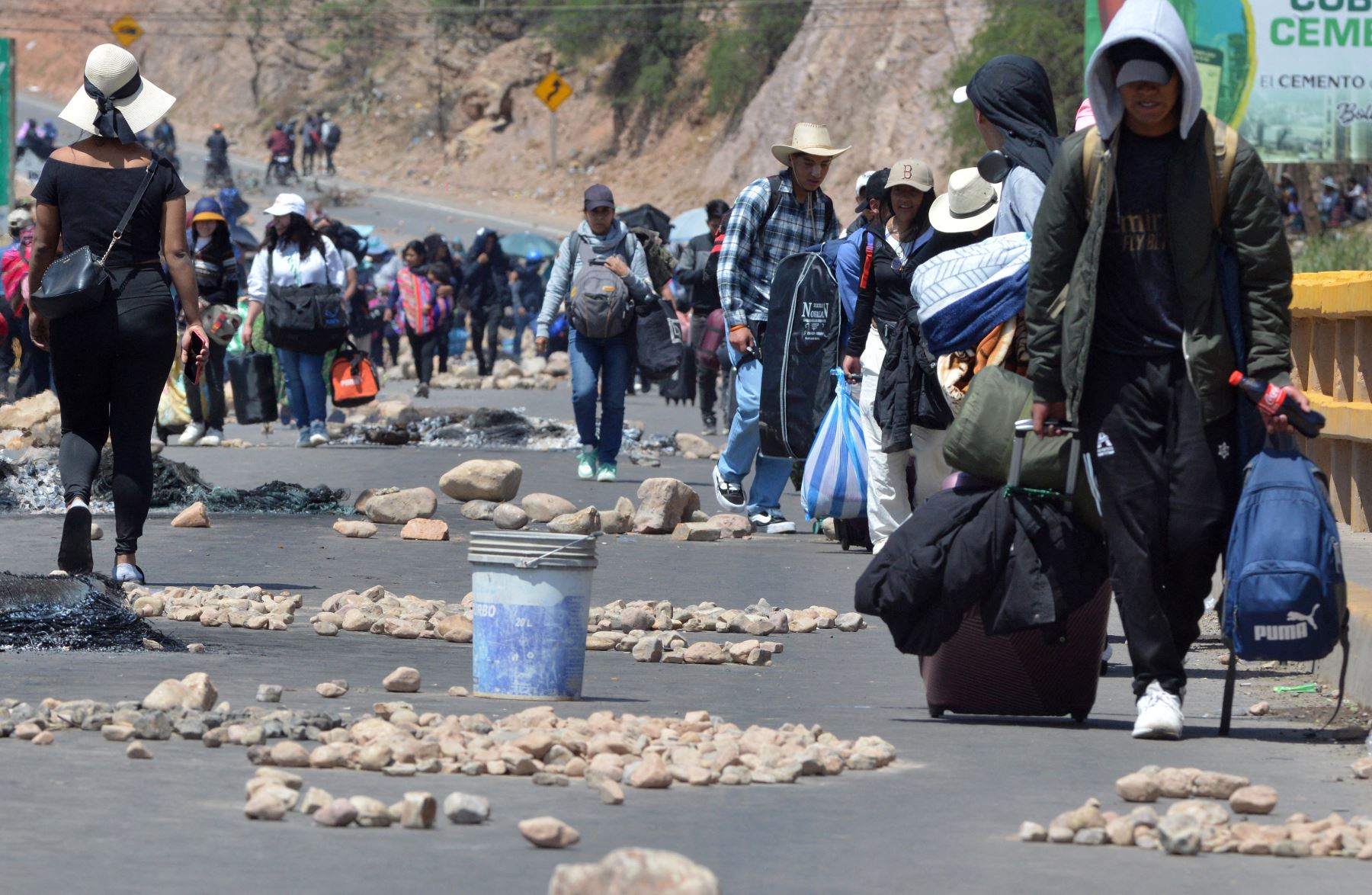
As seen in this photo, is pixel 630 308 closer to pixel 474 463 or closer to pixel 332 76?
pixel 474 463

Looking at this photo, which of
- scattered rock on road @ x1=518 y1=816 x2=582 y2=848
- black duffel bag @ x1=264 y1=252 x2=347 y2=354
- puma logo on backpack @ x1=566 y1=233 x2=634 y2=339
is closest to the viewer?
scattered rock on road @ x1=518 y1=816 x2=582 y2=848

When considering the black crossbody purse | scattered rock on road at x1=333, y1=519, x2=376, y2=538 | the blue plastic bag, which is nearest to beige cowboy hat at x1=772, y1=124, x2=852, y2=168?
the blue plastic bag

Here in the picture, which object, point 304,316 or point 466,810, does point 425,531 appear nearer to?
point 304,316

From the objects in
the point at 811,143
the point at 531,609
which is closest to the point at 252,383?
the point at 811,143

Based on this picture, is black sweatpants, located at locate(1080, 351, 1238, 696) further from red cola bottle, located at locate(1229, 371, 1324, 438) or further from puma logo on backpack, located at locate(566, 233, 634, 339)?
puma logo on backpack, located at locate(566, 233, 634, 339)

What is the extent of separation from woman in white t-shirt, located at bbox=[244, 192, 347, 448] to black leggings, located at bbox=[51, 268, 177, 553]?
841 centimetres

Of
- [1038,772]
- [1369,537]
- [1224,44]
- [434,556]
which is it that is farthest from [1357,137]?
[1038,772]

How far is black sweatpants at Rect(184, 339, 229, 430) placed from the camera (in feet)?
63.4

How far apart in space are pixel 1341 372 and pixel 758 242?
Result: 3256 millimetres

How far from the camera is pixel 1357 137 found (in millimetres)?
27234

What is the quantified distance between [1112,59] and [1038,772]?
199cm

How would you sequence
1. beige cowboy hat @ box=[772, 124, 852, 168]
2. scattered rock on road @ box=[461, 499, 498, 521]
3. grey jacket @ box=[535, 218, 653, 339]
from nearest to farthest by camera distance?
beige cowboy hat @ box=[772, 124, 852, 168] → scattered rock on road @ box=[461, 499, 498, 521] → grey jacket @ box=[535, 218, 653, 339]

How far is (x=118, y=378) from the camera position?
9375 millimetres

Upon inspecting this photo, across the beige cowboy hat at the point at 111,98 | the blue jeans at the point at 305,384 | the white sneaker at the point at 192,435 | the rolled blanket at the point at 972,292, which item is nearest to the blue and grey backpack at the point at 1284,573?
the rolled blanket at the point at 972,292
